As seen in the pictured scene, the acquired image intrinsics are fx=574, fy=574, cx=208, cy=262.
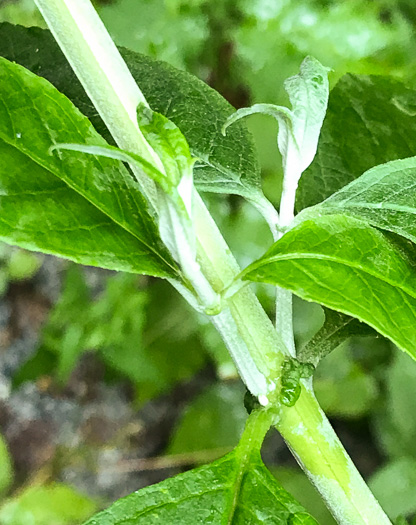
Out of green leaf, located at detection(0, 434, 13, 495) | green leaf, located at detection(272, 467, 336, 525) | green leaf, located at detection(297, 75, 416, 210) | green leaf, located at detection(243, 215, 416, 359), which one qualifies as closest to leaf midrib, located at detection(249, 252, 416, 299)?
green leaf, located at detection(243, 215, 416, 359)

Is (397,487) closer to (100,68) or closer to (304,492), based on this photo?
(304,492)

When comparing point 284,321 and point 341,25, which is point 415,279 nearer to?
point 284,321

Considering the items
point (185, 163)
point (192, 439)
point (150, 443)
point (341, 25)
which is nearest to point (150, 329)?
point (192, 439)

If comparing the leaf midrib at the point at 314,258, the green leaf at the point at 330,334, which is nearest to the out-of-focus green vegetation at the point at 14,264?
the green leaf at the point at 330,334

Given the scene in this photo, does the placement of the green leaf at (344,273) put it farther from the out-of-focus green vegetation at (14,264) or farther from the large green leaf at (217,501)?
the out-of-focus green vegetation at (14,264)

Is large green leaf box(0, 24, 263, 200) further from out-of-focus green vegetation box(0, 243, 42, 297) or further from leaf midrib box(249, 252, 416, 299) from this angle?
out-of-focus green vegetation box(0, 243, 42, 297)

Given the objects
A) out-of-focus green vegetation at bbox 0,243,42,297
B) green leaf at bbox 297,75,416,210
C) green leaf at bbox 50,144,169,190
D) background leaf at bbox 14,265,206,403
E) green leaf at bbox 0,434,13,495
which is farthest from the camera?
out-of-focus green vegetation at bbox 0,243,42,297
